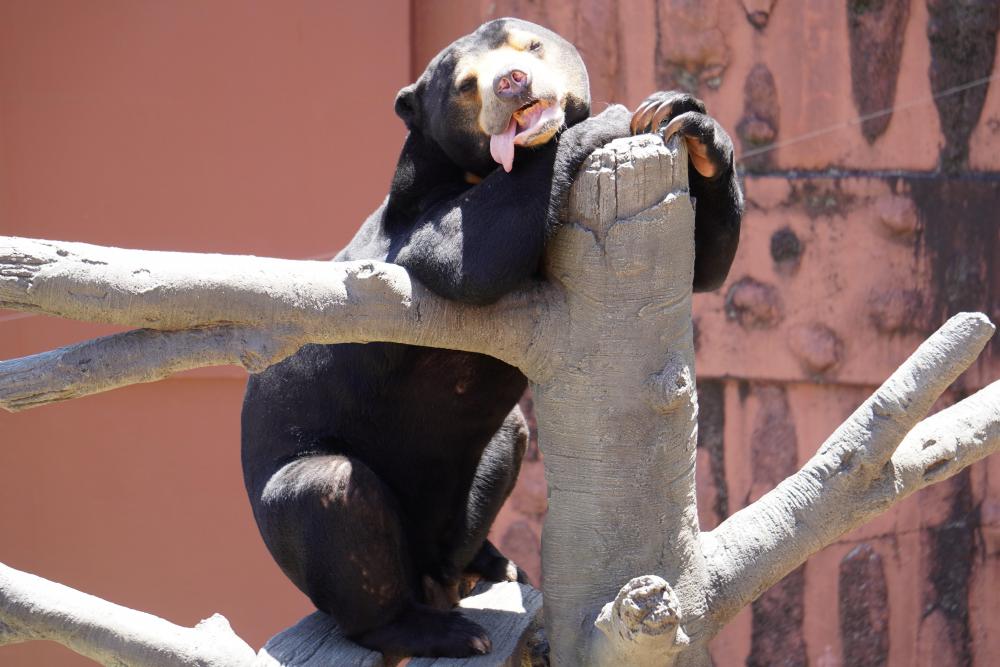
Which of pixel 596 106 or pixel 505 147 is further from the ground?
pixel 596 106

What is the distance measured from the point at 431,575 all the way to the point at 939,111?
256cm

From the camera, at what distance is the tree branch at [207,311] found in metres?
2.09

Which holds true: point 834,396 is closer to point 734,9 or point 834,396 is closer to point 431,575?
point 734,9

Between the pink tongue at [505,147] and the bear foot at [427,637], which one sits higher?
the pink tongue at [505,147]

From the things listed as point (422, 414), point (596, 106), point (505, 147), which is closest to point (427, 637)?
point (422, 414)

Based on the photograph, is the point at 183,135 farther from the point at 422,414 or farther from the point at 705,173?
the point at 705,173

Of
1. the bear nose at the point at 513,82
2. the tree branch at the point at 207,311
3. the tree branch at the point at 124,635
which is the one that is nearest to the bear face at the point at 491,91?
the bear nose at the point at 513,82

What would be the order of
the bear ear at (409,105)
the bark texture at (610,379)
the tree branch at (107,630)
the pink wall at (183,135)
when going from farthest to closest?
1. the pink wall at (183,135)
2. the bear ear at (409,105)
3. the tree branch at (107,630)
4. the bark texture at (610,379)

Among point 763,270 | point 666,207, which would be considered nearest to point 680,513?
point 666,207

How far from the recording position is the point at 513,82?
2588mm

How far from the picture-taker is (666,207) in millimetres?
2295

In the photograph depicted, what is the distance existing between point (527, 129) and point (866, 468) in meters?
0.94

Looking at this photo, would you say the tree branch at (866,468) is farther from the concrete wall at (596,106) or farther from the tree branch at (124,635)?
the concrete wall at (596,106)

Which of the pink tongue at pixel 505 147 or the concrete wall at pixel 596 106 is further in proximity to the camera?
the concrete wall at pixel 596 106
